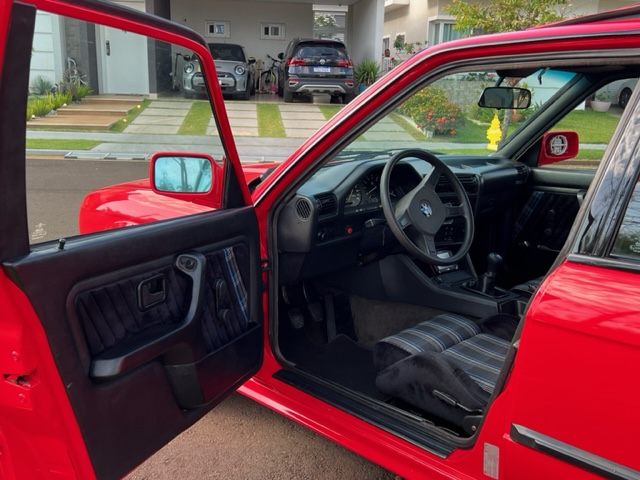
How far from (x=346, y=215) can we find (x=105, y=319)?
4.73 ft

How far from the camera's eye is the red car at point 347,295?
145 centimetres

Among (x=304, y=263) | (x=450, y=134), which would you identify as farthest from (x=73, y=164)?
(x=304, y=263)

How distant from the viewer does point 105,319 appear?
170 cm

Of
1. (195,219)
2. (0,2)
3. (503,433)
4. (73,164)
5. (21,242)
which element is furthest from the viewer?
(73,164)

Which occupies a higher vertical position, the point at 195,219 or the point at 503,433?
the point at 195,219

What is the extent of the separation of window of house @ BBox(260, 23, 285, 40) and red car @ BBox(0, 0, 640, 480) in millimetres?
19812

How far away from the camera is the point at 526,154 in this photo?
409cm

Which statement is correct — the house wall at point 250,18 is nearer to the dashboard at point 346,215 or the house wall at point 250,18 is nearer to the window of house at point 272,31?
the window of house at point 272,31

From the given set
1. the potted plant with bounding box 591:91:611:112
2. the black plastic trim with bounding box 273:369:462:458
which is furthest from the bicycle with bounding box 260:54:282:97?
the black plastic trim with bounding box 273:369:462:458

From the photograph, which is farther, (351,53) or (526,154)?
(351,53)

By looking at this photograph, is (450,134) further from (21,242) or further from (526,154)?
(21,242)

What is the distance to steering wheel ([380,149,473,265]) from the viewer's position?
2.84m

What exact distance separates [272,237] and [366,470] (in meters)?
1.10

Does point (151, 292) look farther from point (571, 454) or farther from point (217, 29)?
point (217, 29)
